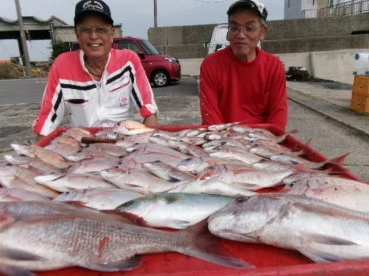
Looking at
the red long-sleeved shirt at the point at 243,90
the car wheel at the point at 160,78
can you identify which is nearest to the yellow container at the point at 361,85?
the red long-sleeved shirt at the point at 243,90

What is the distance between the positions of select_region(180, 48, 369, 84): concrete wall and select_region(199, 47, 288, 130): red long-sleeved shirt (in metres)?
15.7

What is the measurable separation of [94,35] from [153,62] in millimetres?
12160

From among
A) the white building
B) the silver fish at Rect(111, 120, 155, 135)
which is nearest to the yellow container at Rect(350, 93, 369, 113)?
the silver fish at Rect(111, 120, 155, 135)

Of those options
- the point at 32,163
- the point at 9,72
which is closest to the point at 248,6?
the point at 32,163

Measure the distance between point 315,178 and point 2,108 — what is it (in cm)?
1185

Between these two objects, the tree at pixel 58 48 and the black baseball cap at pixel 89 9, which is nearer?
the black baseball cap at pixel 89 9

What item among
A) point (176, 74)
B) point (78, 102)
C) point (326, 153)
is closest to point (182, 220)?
point (78, 102)

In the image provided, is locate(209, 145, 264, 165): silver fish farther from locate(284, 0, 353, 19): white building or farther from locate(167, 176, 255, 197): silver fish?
locate(284, 0, 353, 19): white building

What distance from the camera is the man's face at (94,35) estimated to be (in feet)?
10.6

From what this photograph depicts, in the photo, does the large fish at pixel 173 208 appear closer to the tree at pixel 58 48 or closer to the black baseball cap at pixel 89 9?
the black baseball cap at pixel 89 9

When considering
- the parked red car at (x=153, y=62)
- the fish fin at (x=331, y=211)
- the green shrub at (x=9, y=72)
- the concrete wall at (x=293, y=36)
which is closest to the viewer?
the fish fin at (x=331, y=211)

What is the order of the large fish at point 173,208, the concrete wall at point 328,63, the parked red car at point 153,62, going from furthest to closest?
the concrete wall at point 328,63
the parked red car at point 153,62
the large fish at point 173,208

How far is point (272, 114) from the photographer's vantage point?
3613 millimetres

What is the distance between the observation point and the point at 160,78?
51.7 feet
